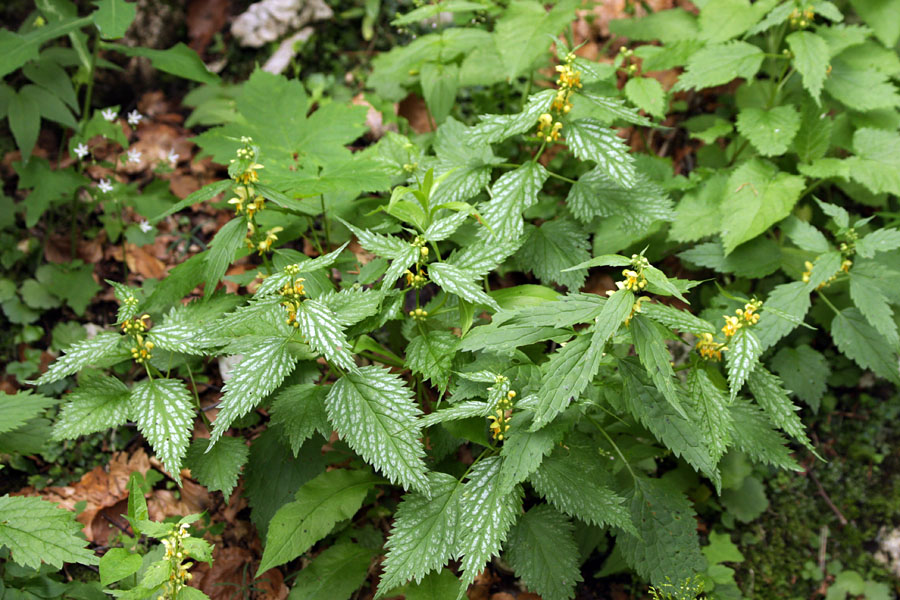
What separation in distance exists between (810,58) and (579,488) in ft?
8.18

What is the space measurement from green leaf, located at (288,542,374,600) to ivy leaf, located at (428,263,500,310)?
1264mm

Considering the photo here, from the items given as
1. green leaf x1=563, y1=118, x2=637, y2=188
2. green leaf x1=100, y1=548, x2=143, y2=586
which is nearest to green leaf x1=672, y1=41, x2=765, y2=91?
green leaf x1=563, y1=118, x2=637, y2=188

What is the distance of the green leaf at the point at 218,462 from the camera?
2398 mm

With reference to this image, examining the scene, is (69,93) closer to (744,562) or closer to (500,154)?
(500,154)

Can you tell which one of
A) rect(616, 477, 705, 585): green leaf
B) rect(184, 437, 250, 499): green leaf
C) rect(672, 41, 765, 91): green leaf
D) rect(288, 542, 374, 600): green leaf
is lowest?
rect(288, 542, 374, 600): green leaf

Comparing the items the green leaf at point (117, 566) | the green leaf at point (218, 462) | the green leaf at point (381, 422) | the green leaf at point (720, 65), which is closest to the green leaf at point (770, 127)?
the green leaf at point (720, 65)

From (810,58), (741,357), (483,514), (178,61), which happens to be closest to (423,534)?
(483,514)

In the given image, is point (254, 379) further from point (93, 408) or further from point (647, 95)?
point (647, 95)

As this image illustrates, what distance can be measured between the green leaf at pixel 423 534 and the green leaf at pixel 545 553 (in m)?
0.30

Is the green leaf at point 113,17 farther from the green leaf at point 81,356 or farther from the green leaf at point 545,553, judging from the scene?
the green leaf at point 545,553

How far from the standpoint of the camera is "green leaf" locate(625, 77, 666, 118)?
3127mm

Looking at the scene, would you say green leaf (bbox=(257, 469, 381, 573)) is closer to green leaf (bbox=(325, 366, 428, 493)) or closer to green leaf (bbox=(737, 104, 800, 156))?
green leaf (bbox=(325, 366, 428, 493))

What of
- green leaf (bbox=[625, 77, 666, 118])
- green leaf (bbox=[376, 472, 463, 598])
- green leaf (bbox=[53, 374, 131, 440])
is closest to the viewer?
green leaf (bbox=[376, 472, 463, 598])

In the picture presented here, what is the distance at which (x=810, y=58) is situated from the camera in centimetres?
307
